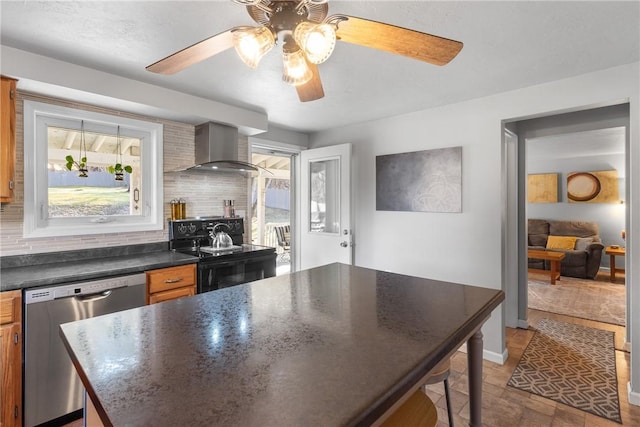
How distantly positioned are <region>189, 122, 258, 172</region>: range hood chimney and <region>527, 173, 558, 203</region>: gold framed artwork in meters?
6.37

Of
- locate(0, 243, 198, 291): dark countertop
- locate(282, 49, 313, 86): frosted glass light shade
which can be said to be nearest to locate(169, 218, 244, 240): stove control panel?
locate(0, 243, 198, 291): dark countertop

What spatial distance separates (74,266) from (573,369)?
395 centimetres

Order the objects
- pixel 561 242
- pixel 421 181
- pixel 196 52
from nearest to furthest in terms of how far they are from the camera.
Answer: pixel 196 52
pixel 421 181
pixel 561 242

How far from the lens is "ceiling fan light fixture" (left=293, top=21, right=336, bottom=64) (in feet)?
3.51

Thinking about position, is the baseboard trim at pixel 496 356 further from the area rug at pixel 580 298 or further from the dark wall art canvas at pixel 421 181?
the area rug at pixel 580 298

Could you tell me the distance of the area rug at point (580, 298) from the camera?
12.5 feet

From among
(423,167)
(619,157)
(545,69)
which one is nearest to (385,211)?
(423,167)

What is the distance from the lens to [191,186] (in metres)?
3.14

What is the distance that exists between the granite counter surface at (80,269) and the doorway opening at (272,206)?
279 cm

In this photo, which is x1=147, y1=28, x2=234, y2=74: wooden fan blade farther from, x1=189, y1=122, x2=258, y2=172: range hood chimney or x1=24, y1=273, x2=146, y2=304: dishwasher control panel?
x1=189, y1=122, x2=258, y2=172: range hood chimney

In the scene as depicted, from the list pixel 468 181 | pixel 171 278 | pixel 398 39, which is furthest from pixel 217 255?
pixel 468 181

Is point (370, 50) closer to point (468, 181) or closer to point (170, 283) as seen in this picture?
point (468, 181)

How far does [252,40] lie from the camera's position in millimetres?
1137

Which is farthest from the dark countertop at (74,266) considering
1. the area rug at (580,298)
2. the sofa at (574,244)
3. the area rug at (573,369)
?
the sofa at (574,244)
